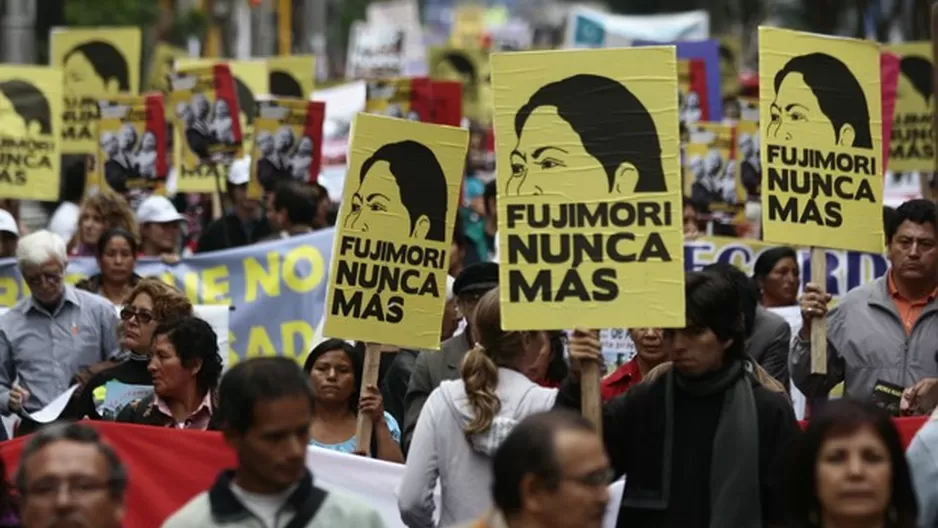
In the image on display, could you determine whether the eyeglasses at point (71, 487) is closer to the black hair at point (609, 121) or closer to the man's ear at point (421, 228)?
the black hair at point (609, 121)

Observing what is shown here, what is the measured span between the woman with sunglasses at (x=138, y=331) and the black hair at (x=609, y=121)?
247 cm

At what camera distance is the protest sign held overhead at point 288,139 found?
16344 millimetres

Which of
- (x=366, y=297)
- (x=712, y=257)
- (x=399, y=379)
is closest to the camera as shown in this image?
(x=366, y=297)

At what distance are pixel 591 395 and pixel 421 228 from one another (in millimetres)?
2301

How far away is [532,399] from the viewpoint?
277 inches

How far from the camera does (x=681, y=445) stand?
657cm

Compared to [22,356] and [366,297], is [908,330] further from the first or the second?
A: [22,356]

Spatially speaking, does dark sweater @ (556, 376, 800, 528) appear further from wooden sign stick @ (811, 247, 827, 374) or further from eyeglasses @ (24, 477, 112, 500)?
eyeglasses @ (24, 477, 112, 500)

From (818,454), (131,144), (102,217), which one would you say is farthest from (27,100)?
(818,454)

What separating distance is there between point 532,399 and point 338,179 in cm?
1608

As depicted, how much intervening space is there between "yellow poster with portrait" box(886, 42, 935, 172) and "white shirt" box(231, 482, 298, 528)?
10708mm

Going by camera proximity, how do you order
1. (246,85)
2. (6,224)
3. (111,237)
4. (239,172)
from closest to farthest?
(111,237), (6,224), (239,172), (246,85)

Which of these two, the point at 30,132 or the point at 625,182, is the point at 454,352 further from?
the point at 30,132

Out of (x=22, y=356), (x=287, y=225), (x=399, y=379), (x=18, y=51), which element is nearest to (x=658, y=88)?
(x=399, y=379)
